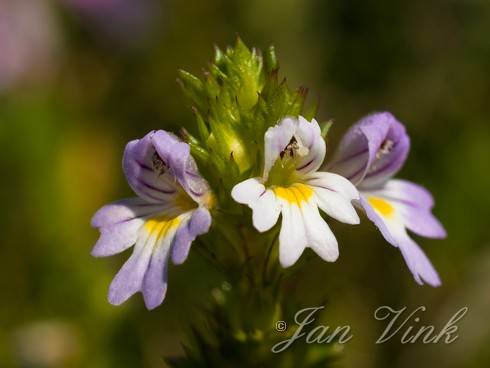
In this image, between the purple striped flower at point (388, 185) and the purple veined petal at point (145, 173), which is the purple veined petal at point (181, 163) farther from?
the purple striped flower at point (388, 185)

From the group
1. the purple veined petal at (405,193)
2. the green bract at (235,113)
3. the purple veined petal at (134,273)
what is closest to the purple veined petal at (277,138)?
the green bract at (235,113)

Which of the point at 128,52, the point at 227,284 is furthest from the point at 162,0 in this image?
the point at 227,284

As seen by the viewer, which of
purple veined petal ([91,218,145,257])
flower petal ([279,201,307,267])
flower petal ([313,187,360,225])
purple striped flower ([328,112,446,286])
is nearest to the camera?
flower petal ([279,201,307,267])

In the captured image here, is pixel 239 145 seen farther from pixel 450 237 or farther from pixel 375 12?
pixel 375 12

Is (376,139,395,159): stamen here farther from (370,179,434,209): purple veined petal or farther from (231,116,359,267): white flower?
(231,116,359,267): white flower

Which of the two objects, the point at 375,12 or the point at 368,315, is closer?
the point at 368,315

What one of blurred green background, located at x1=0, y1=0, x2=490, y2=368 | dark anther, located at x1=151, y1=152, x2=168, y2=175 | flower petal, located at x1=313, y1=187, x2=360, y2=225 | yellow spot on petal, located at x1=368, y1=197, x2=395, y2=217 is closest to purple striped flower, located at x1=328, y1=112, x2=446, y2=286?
yellow spot on petal, located at x1=368, y1=197, x2=395, y2=217

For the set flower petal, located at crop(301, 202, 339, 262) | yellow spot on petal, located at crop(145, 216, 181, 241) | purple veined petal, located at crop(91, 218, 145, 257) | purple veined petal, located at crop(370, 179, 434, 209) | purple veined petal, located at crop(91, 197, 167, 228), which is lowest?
purple veined petal, located at crop(370, 179, 434, 209)
